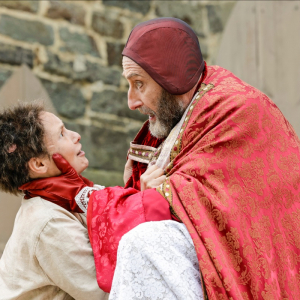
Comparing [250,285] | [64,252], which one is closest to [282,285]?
[250,285]

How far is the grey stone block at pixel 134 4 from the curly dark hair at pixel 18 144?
2.79m

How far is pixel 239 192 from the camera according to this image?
2.22 meters

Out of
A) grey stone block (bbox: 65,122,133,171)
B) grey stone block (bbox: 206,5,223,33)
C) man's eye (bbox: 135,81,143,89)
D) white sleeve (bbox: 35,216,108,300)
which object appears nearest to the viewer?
white sleeve (bbox: 35,216,108,300)

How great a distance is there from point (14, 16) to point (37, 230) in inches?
112

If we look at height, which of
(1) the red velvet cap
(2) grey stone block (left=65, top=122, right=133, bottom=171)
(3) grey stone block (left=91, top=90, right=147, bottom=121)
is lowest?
(2) grey stone block (left=65, top=122, right=133, bottom=171)

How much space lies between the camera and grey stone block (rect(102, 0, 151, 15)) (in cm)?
517

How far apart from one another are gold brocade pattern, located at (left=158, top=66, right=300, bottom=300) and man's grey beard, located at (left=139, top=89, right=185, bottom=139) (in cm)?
18

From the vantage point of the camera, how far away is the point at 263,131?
2.35 m

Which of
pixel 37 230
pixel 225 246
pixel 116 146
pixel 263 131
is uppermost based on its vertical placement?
pixel 263 131

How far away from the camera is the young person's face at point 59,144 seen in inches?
106

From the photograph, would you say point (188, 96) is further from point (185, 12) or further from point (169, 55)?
point (185, 12)

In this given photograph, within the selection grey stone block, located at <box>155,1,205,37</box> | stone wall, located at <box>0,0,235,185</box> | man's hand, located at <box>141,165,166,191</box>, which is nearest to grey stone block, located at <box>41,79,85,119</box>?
stone wall, located at <box>0,0,235,185</box>

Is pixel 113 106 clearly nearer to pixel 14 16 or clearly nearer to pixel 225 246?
pixel 14 16

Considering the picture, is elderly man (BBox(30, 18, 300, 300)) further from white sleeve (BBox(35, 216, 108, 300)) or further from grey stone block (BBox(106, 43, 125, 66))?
grey stone block (BBox(106, 43, 125, 66))
